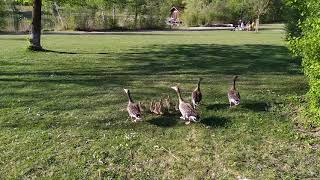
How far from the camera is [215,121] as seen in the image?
33.1 feet

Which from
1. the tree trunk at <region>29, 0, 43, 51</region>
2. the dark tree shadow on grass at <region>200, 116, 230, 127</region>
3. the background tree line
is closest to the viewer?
the dark tree shadow on grass at <region>200, 116, 230, 127</region>

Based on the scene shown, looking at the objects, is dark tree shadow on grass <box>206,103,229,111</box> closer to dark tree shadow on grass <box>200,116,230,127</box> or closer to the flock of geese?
the flock of geese

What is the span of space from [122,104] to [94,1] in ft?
48.3

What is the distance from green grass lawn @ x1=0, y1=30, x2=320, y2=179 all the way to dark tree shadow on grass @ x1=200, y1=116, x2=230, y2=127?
0.8 inches

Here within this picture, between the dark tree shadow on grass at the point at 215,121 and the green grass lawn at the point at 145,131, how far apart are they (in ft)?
0.07

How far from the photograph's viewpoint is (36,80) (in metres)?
14.8

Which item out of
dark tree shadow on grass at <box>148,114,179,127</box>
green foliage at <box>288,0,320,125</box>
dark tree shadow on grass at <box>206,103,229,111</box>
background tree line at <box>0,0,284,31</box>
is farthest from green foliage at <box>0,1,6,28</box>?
green foliage at <box>288,0,320,125</box>

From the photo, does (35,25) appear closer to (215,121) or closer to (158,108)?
(158,108)

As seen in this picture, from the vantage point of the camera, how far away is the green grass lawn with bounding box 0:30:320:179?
8.13 metres

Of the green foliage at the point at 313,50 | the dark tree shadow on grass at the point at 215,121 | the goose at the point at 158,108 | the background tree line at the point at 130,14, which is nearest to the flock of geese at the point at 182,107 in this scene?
the goose at the point at 158,108

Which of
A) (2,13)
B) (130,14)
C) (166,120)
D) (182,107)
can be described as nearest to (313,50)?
(182,107)

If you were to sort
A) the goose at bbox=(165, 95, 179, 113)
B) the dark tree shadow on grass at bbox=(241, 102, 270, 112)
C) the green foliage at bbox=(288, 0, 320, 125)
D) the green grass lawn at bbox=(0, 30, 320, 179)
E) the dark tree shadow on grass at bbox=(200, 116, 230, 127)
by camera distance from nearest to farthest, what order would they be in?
the green foliage at bbox=(288, 0, 320, 125) < the green grass lawn at bbox=(0, 30, 320, 179) < the dark tree shadow on grass at bbox=(200, 116, 230, 127) < the goose at bbox=(165, 95, 179, 113) < the dark tree shadow on grass at bbox=(241, 102, 270, 112)

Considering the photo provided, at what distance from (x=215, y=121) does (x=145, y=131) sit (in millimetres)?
1549

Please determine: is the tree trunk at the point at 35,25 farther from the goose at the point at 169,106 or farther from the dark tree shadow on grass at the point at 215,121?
the dark tree shadow on grass at the point at 215,121
